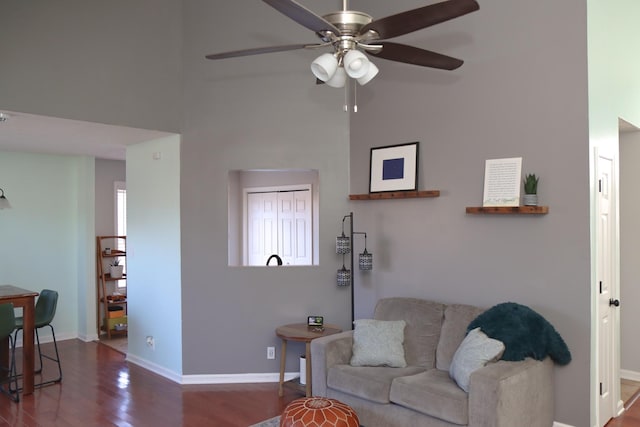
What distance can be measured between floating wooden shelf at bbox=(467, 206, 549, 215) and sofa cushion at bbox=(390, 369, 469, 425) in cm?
120

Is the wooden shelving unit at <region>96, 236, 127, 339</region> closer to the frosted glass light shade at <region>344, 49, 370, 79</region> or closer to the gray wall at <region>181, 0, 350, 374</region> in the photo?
the gray wall at <region>181, 0, 350, 374</region>

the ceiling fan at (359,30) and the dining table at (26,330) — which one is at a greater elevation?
the ceiling fan at (359,30)

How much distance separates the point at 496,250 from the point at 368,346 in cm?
118

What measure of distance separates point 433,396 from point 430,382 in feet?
0.55

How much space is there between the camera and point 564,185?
3.30m

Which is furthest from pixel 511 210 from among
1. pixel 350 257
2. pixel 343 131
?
pixel 343 131

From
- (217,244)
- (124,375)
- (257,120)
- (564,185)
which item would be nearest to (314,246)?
(217,244)

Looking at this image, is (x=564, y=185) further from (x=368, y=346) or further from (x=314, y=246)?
(x=314, y=246)

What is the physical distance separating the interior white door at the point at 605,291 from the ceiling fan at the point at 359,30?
1757mm

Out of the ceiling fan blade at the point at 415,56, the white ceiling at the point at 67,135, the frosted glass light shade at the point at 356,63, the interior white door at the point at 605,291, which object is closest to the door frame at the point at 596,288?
the interior white door at the point at 605,291

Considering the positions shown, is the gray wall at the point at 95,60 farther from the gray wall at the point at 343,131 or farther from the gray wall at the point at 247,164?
the gray wall at the point at 247,164

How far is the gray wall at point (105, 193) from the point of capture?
21.5 ft

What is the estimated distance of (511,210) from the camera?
11.3ft

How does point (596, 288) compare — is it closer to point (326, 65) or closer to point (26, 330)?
point (326, 65)
